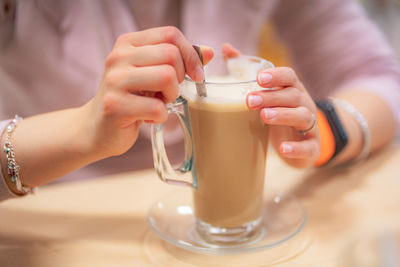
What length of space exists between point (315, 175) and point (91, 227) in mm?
410

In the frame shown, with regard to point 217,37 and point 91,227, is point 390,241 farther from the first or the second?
point 217,37

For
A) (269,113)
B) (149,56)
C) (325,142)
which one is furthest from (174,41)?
(325,142)

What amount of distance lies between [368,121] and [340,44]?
0.89 feet

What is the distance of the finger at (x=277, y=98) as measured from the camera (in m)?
0.47

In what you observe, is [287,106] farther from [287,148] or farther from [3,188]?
[3,188]

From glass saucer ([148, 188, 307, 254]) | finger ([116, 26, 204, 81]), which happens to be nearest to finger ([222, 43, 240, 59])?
finger ([116, 26, 204, 81])

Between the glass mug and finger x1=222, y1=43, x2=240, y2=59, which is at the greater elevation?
finger x1=222, y1=43, x2=240, y2=59

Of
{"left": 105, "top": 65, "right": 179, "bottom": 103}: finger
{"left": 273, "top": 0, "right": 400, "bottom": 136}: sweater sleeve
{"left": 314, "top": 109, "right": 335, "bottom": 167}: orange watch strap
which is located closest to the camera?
{"left": 105, "top": 65, "right": 179, "bottom": 103}: finger

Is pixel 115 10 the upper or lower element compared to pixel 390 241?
upper

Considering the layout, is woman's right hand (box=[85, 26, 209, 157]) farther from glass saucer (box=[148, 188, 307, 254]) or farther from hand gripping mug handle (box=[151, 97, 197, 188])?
glass saucer (box=[148, 188, 307, 254])

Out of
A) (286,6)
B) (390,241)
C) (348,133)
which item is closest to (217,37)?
(286,6)

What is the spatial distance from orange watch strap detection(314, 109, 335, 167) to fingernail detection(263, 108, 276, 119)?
267mm

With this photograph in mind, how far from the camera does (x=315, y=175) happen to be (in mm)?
729

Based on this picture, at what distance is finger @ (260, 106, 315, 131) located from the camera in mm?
479
